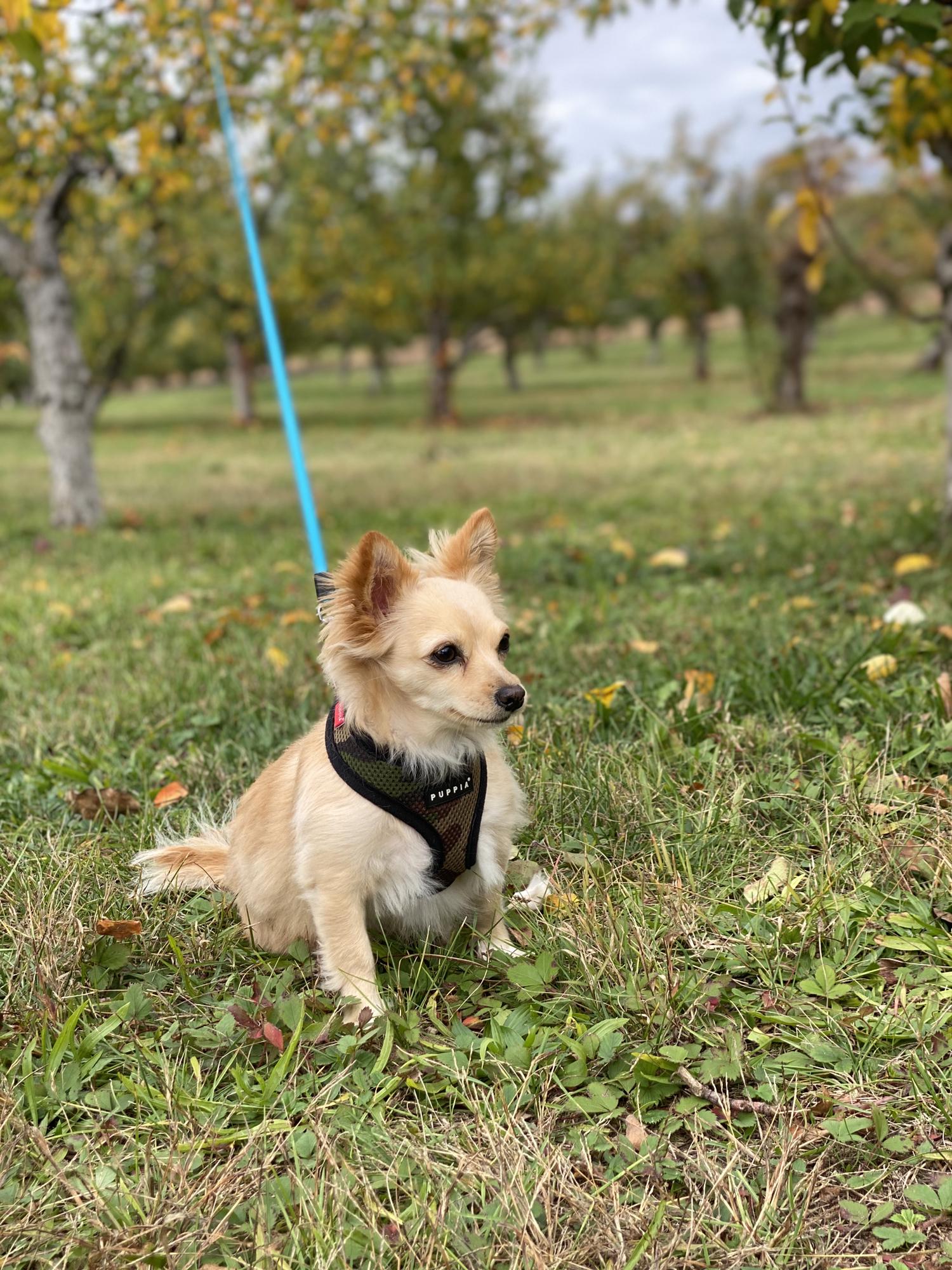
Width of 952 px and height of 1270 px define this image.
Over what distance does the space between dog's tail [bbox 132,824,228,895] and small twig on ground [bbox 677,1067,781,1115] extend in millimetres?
1452

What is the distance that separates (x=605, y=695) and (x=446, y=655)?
166 cm

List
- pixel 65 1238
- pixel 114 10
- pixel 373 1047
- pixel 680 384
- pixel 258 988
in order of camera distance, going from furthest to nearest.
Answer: pixel 680 384 → pixel 114 10 → pixel 258 988 → pixel 373 1047 → pixel 65 1238

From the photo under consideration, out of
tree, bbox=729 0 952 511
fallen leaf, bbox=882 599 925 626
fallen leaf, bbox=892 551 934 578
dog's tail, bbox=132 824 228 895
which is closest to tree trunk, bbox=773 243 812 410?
tree, bbox=729 0 952 511

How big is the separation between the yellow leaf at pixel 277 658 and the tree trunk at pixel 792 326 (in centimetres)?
1681

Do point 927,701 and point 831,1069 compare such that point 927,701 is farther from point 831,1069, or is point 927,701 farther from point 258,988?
point 258,988

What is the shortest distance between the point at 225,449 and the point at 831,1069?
20.9 m

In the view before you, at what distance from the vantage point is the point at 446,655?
2.27 meters

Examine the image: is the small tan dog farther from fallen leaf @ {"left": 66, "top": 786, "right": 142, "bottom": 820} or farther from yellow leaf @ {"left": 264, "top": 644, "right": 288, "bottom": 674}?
yellow leaf @ {"left": 264, "top": 644, "right": 288, "bottom": 674}

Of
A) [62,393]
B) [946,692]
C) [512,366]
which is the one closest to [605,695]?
[946,692]

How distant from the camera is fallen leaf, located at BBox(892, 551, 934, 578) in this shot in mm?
5691

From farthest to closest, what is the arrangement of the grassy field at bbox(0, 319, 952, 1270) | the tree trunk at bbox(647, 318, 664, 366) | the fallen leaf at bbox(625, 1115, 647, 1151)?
the tree trunk at bbox(647, 318, 664, 366) < the fallen leaf at bbox(625, 1115, 647, 1151) < the grassy field at bbox(0, 319, 952, 1270)

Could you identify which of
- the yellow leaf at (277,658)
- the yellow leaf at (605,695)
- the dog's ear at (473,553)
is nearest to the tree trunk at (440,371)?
the yellow leaf at (277,658)

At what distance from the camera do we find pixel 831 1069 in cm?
213

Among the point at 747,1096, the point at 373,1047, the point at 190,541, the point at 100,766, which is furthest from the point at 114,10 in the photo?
the point at 747,1096
